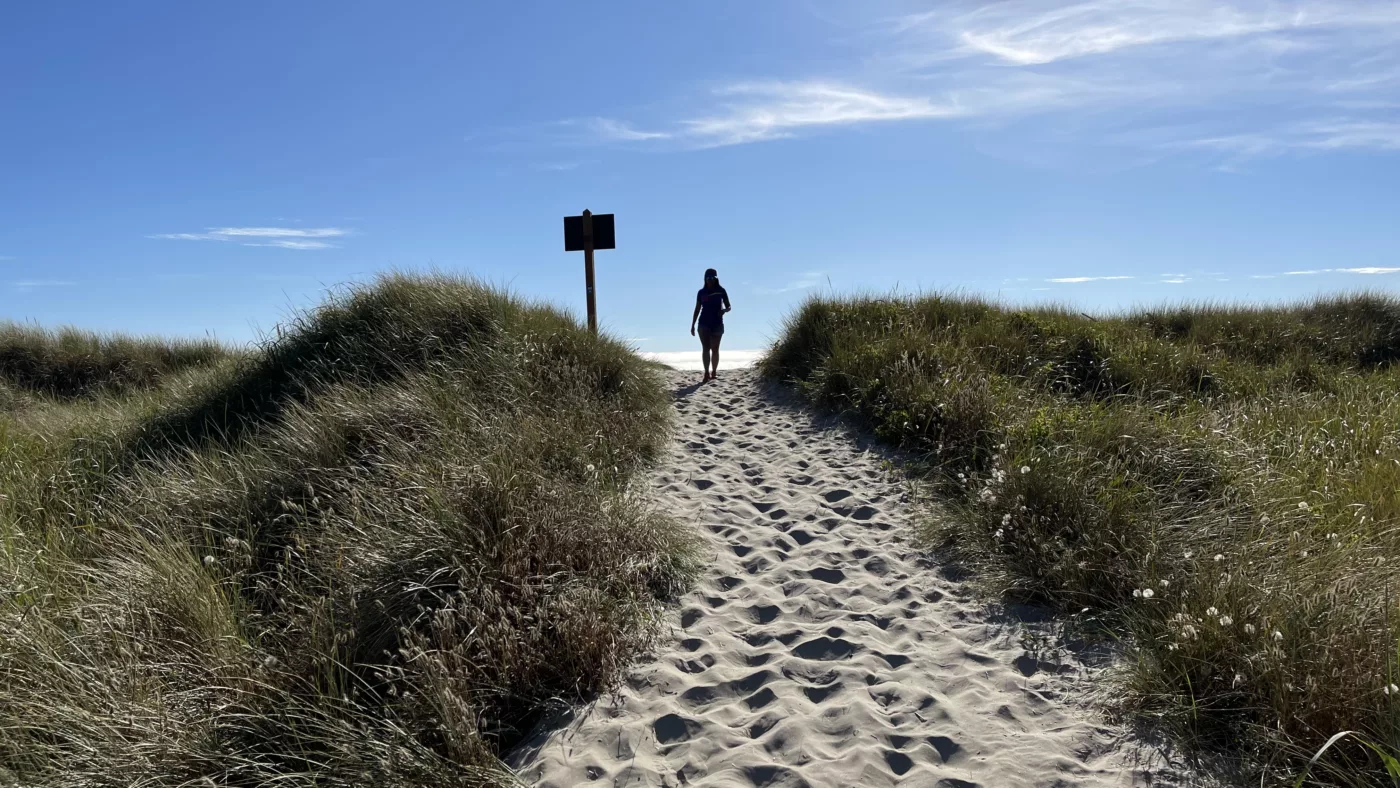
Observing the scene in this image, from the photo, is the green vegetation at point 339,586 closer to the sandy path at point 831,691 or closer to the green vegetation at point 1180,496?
the sandy path at point 831,691

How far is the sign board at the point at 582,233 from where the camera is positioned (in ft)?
44.5

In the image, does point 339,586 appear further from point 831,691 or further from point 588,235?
point 588,235

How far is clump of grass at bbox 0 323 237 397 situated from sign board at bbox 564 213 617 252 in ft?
26.5

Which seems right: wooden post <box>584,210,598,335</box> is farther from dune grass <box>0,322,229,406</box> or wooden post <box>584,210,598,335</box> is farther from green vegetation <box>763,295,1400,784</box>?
dune grass <box>0,322,229,406</box>

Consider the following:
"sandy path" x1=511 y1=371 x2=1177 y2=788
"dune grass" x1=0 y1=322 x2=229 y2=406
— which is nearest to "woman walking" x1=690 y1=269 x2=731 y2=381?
"sandy path" x1=511 y1=371 x2=1177 y2=788

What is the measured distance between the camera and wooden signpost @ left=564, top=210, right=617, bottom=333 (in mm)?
13495

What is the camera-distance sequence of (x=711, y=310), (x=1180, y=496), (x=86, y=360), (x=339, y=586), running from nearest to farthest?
(x=339, y=586) < (x=1180, y=496) < (x=711, y=310) < (x=86, y=360)

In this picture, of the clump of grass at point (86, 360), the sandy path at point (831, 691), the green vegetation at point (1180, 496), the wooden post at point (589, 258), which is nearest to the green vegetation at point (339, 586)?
the sandy path at point (831, 691)

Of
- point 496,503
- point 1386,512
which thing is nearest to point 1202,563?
point 1386,512

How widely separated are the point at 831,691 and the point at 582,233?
429 inches

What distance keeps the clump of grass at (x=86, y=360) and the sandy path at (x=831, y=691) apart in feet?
48.4

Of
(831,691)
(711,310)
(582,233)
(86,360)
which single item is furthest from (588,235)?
(86,360)

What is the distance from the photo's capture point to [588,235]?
535 inches

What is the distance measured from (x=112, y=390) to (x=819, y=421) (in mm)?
14749
